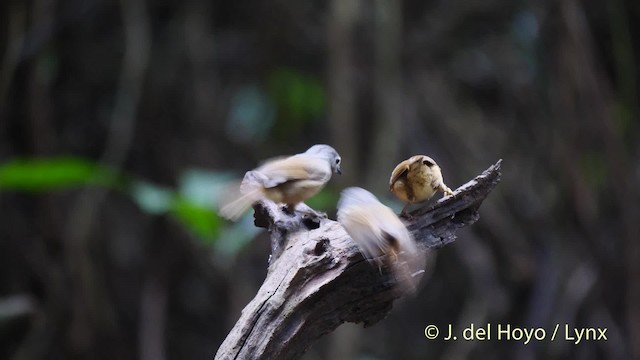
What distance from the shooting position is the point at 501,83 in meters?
3.50

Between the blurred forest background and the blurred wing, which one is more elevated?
the blurred forest background

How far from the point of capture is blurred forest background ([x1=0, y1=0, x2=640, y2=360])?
264cm

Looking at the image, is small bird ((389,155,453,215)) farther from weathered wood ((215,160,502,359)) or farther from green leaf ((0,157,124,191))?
green leaf ((0,157,124,191))

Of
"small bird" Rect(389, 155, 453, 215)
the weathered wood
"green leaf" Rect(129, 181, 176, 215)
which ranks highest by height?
"green leaf" Rect(129, 181, 176, 215)

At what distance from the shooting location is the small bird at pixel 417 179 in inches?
42.8

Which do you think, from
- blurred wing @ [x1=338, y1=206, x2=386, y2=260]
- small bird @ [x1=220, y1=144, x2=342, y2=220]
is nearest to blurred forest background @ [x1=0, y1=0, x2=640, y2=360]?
small bird @ [x1=220, y1=144, x2=342, y2=220]

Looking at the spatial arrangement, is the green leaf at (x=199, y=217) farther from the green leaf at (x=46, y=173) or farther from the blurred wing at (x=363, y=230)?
the blurred wing at (x=363, y=230)

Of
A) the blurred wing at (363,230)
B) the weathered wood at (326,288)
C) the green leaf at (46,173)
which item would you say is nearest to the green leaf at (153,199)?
the green leaf at (46,173)

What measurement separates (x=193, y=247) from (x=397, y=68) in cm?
119

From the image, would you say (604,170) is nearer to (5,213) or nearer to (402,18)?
(402,18)

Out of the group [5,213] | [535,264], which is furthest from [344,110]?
[5,213]

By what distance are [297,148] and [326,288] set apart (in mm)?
2486

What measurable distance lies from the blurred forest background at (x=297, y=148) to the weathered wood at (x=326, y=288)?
1.26 metres

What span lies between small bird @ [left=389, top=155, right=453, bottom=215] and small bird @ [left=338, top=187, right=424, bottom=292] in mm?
56
